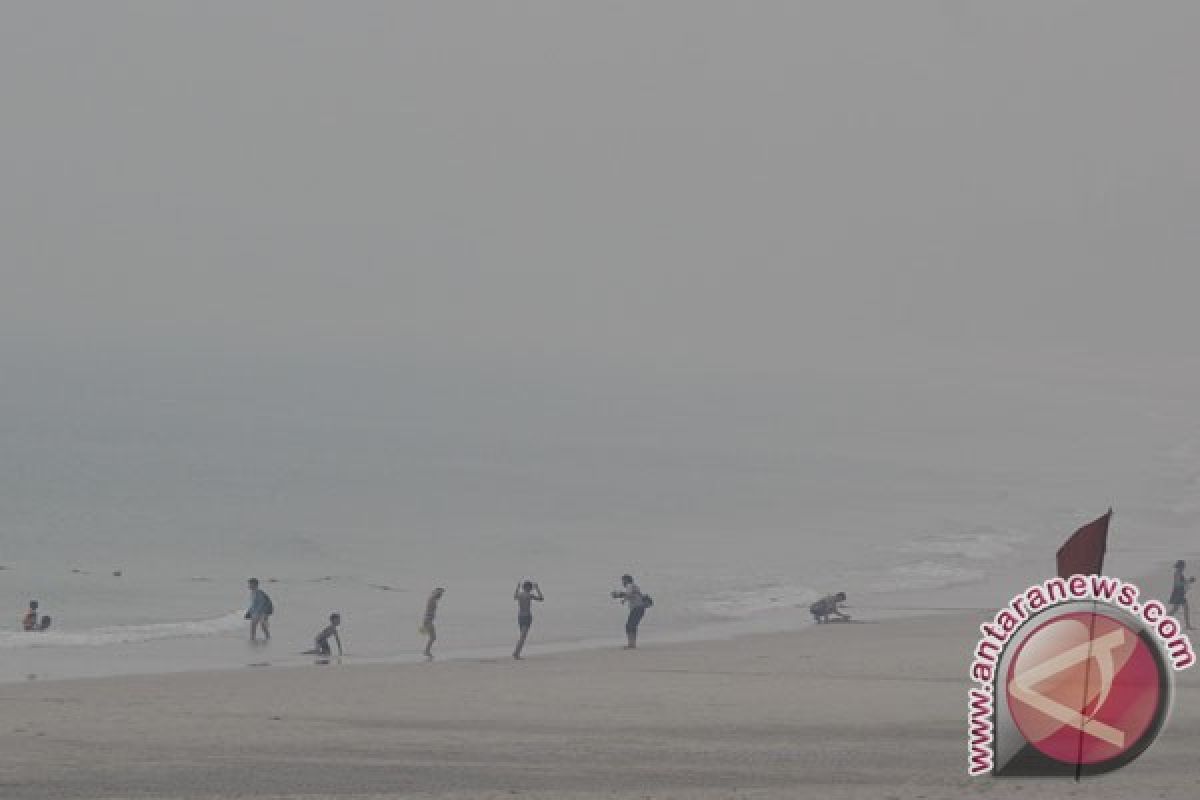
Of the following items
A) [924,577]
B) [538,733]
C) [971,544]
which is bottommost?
[538,733]

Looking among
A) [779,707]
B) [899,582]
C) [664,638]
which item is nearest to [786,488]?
[899,582]

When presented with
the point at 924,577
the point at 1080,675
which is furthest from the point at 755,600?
the point at 1080,675

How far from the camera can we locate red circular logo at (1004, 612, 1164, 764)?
10586 millimetres

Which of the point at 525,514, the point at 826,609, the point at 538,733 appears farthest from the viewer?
the point at 525,514

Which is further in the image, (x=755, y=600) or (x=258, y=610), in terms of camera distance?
(x=755, y=600)

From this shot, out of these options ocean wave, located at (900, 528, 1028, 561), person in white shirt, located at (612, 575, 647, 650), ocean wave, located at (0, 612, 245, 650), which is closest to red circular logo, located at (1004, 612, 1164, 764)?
person in white shirt, located at (612, 575, 647, 650)

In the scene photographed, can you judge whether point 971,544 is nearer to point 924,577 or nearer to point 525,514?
point 924,577

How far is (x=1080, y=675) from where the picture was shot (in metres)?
10.6

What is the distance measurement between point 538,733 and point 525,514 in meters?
48.4

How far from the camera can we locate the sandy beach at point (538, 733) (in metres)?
14.4

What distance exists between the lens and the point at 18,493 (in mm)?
74062

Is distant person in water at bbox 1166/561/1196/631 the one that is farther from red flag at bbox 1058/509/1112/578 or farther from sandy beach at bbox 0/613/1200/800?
red flag at bbox 1058/509/1112/578

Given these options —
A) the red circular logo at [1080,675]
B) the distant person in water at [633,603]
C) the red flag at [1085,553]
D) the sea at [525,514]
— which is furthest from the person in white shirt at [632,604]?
the red flag at [1085,553]

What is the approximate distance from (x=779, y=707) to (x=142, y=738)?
6.32 meters
